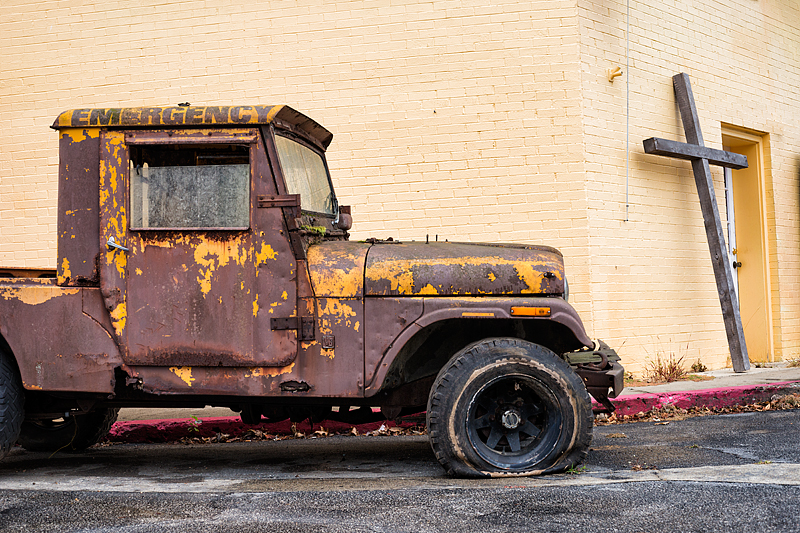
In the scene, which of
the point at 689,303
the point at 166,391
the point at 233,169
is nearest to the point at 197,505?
the point at 166,391

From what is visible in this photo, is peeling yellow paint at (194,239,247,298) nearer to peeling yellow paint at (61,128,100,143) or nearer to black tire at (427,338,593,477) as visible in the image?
peeling yellow paint at (61,128,100,143)

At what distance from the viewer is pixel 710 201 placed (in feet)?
28.0

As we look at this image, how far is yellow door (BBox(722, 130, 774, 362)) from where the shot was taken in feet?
31.8

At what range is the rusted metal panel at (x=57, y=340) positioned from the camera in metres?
4.05

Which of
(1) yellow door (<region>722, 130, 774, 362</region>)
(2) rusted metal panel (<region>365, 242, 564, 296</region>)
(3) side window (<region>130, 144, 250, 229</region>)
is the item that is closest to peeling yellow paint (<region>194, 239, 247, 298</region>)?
(3) side window (<region>130, 144, 250, 229</region>)

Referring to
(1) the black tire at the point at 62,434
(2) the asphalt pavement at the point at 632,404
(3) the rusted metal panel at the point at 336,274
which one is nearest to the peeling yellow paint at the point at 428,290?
(3) the rusted metal panel at the point at 336,274

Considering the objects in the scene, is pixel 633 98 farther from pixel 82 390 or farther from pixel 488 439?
pixel 82 390

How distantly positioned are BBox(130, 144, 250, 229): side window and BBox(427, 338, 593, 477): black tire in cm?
152

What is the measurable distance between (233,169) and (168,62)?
4961 millimetres

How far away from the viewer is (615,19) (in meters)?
8.30

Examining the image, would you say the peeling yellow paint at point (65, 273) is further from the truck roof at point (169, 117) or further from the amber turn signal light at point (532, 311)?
the amber turn signal light at point (532, 311)

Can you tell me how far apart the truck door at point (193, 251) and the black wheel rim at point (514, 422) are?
1.14m

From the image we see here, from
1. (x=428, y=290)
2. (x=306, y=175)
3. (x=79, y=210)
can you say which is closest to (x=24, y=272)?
(x=79, y=210)

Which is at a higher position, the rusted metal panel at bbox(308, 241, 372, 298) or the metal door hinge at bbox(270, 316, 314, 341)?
the rusted metal panel at bbox(308, 241, 372, 298)
